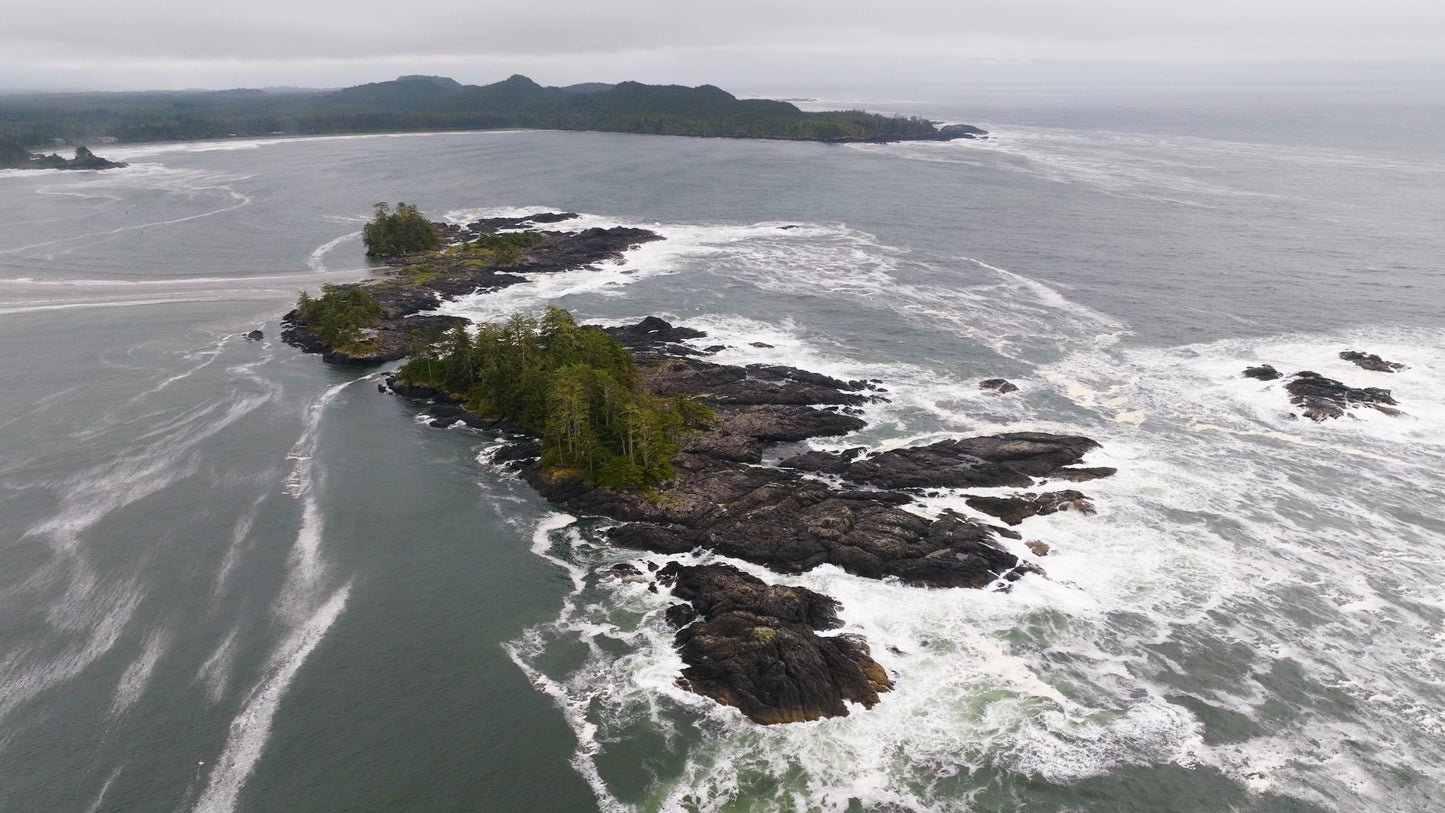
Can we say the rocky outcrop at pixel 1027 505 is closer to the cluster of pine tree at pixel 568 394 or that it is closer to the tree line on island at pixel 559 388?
the cluster of pine tree at pixel 568 394

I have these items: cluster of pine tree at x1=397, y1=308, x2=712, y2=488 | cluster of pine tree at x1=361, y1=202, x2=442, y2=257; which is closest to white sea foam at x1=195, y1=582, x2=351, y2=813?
cluster of pine tree at x1=397, y1=308, x2=712, y2=488

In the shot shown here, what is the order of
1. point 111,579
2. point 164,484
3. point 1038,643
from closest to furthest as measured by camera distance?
1. point 1038,643
2. point 111,579
3. point 164,484

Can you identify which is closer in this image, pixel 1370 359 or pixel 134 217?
pixel 1370 359

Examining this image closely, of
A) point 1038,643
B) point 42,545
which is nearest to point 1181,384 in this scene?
point 1038,643

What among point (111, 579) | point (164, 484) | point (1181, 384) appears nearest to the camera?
point (111, 579)

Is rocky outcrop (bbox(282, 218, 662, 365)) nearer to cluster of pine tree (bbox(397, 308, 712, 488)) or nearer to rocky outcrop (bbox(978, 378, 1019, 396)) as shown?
cluster of pine tree (bbox(397, 308, 712, 488))

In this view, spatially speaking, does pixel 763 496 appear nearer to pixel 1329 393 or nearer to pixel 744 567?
pixel 744 567

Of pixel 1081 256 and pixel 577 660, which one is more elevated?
pixel 1081 256

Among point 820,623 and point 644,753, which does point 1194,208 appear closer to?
point 820,623

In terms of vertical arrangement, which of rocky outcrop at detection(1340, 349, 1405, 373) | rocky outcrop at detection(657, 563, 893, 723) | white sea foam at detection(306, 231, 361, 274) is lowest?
rocky outcrop at detection(657, 563, 893, 723)
